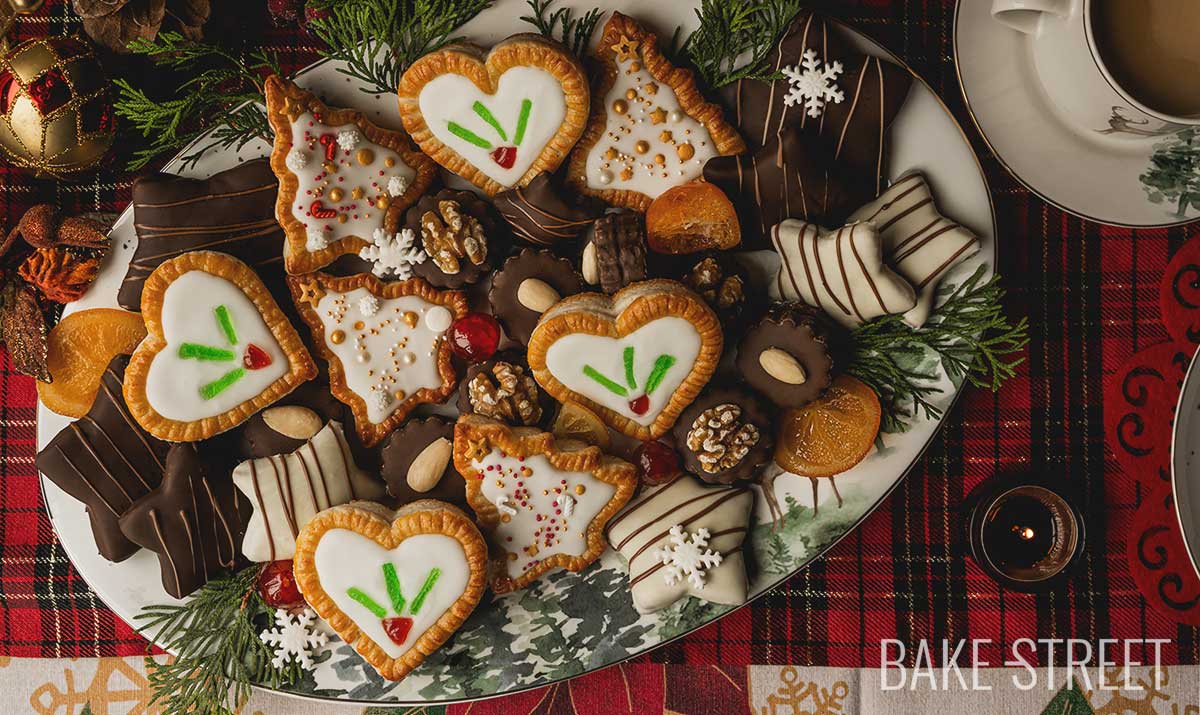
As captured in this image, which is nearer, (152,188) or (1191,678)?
(152,188)

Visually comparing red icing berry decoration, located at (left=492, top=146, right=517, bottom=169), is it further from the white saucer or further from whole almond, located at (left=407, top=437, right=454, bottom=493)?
the white saucer

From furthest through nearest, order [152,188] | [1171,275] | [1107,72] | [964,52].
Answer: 1. [1171,275]
2. [152,188]
3. [964,52]
4. [1107,72]

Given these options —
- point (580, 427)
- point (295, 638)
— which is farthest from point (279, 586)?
point (580, 427)

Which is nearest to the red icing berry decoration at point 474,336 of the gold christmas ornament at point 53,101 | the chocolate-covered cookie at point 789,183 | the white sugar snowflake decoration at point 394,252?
the white sugar snowflake decoration at point 394,252

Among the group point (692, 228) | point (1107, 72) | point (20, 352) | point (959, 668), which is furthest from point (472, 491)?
point (1107, 72)

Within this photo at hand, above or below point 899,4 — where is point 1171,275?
below

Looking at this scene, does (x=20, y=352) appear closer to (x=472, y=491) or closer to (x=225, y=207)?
(x=225, y=207)

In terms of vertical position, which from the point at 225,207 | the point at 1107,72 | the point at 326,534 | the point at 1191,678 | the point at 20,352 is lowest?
the point at 1191,678

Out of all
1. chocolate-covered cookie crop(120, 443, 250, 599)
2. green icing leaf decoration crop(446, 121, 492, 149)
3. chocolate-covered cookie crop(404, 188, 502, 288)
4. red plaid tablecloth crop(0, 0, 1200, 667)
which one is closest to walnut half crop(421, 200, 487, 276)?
chocolate-covered cookie crop(404, 188, 502, 288)

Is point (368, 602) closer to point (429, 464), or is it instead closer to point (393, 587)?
point (393, 587)
